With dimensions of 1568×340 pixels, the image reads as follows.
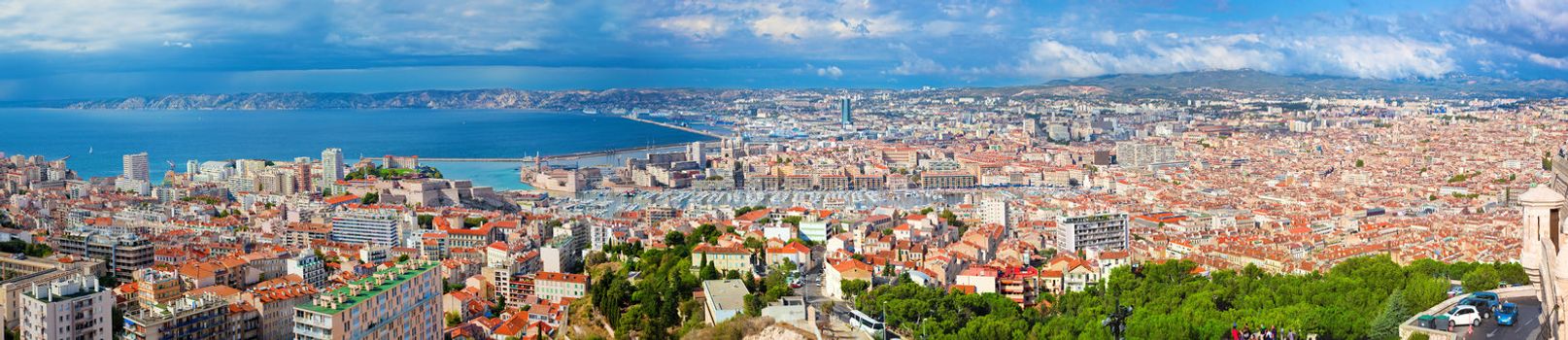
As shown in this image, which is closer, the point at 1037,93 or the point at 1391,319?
the point at 1391,319

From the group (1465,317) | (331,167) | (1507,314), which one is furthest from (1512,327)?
(331,167)

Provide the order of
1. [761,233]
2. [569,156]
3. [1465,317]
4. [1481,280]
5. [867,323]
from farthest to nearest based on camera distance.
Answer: [569,156], [761,233], [867,323], [1481,280], [1465,317]

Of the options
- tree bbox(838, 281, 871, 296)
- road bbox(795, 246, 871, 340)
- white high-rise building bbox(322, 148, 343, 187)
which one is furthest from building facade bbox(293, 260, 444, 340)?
white high-rise building bbox(322, 148, 343, 187)

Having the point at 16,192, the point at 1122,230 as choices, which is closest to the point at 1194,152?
the point at 1122,230

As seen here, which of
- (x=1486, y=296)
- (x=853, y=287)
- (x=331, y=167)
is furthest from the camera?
(x=331, y=167)

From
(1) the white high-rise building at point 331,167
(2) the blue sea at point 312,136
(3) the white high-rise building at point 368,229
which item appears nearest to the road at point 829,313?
(3) the white high-rise building at point 368,229

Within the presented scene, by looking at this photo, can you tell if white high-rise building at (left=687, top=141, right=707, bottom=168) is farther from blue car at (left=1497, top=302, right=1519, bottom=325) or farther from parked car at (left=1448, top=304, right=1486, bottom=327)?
blue car at (left=1497, top=302, right=1519, bottom=325)

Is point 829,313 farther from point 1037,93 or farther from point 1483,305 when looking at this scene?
point 1037,93

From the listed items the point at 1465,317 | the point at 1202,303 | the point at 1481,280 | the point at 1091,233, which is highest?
the point at 1465,317
